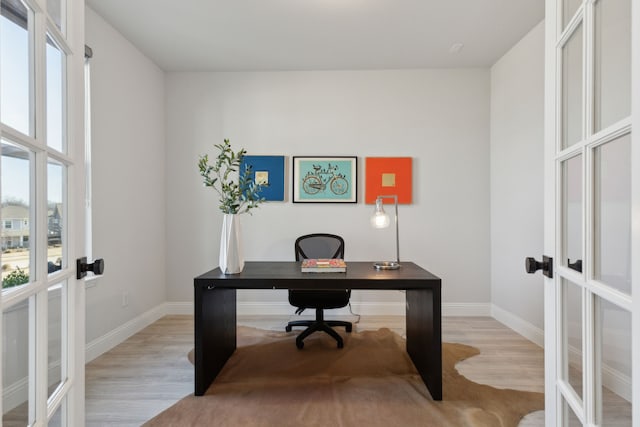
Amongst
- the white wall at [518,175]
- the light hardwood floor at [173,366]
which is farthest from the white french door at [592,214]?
the white wall at [518,175]

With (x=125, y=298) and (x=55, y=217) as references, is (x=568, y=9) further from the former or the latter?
(x=125, y=298)

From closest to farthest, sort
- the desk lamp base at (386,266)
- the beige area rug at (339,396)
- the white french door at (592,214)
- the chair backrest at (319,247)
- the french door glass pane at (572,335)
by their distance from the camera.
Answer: the white french door at (592,214), the french door glass pane at (572,335), the beige area rug at (339,396), the desk lamp base at (386,266), the chair backrest at (319,247)

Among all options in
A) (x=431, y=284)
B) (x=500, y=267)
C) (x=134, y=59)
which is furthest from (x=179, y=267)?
(x=500, y=267)

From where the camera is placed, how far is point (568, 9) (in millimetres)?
978

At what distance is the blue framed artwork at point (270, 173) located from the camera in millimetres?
3514

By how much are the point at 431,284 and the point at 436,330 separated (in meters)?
0.26

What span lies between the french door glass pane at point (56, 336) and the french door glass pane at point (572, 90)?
5.00 ft

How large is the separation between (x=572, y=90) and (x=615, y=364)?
2.35 feet

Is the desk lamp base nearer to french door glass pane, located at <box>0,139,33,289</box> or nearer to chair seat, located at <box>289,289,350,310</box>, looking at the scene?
chair seat, located at <box>289,289,350,310</box>

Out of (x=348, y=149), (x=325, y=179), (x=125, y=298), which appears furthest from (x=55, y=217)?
(x=348, y=149)

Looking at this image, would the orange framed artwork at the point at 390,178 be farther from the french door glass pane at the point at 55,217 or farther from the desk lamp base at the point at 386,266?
the french door glass pane at the point at 55,217

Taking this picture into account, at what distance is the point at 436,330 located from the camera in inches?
75.7

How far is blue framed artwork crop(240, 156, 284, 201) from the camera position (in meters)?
3.51

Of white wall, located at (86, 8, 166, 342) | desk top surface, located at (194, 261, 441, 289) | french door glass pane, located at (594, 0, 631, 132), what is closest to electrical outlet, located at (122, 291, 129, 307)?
white wall, located at (86, 8, 166, 342)
